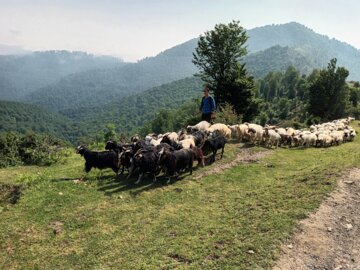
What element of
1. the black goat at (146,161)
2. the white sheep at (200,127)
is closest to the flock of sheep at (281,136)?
the white sheep at (200,127)

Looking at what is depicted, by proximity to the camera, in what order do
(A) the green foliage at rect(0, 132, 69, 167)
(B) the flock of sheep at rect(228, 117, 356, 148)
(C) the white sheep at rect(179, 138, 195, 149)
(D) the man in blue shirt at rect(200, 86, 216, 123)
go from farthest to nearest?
(B) the flock of sheep at rect(228, 117, 356, 148) → (A) the green foliage at rect(0, 132, 69, 167) → (D) the man in blue shirt at rect(200, 86, 216, 123) → (C) the white sheep at rect(179, 138, 195, 149)

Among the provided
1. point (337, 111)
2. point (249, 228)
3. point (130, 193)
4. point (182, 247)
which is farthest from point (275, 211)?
point (337, 111)

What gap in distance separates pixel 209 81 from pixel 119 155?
84.9 ft

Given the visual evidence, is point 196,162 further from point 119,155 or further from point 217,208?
point 217,208

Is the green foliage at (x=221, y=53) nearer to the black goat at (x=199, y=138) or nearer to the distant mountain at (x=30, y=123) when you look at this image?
the black goat at (x=199, y=138)

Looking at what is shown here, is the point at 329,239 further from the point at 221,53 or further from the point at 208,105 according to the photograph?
the point at 221,53

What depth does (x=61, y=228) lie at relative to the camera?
10.5 meters

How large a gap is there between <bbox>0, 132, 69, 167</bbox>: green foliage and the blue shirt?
907cm

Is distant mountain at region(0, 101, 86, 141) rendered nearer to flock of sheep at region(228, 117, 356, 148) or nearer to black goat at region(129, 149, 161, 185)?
flock of sheep at region(228, 117, 356, 148)

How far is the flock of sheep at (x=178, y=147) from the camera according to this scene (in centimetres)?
1403

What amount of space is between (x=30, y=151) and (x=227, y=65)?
24557mm

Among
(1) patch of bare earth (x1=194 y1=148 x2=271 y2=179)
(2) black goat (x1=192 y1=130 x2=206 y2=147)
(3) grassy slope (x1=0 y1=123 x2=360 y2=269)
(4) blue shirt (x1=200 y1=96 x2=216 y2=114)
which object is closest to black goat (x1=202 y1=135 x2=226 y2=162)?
(2) black goat (x1=192 y1=130 x2=206 y2=147)

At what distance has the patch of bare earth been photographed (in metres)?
15.5

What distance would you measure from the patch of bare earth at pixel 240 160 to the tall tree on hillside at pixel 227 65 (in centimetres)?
1927
